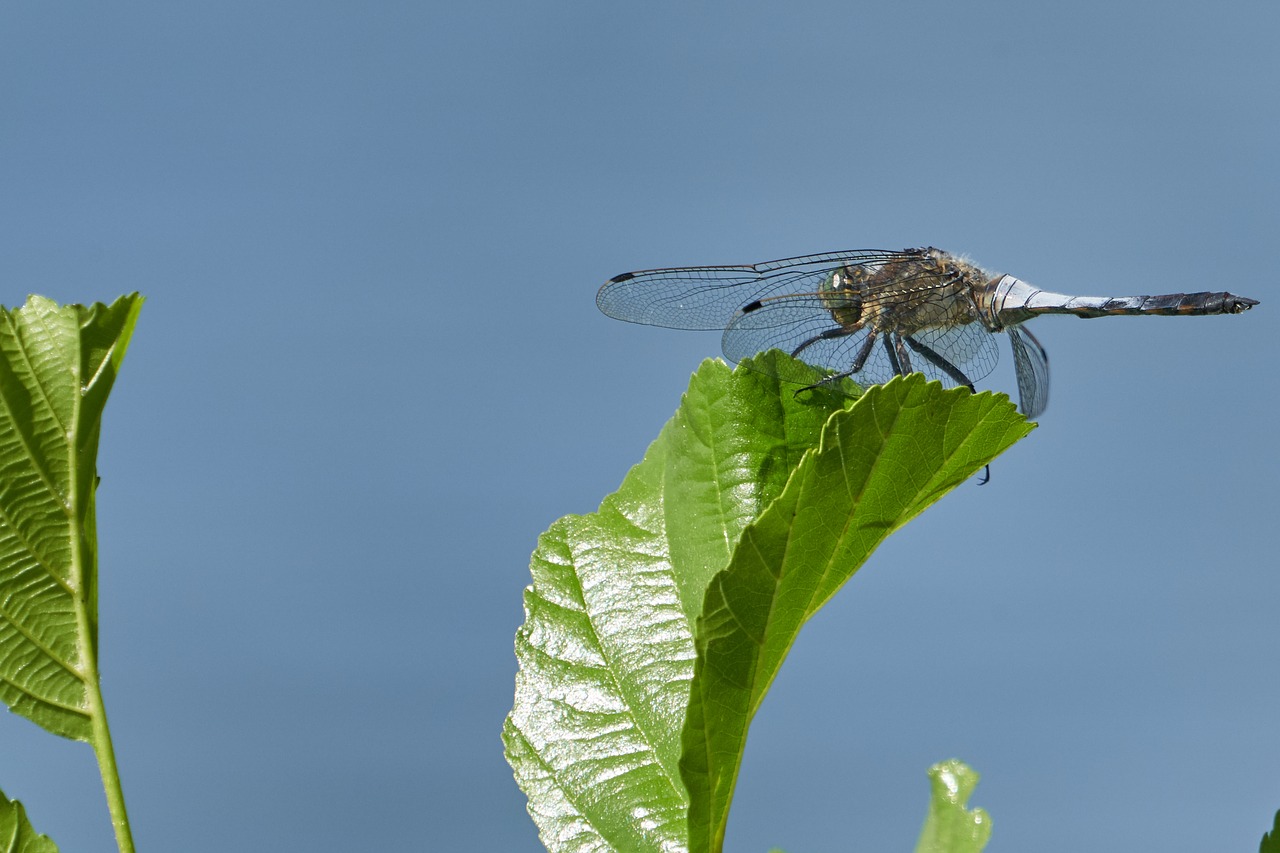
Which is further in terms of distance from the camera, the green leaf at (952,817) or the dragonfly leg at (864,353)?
the dragonfly leg at (864,353)

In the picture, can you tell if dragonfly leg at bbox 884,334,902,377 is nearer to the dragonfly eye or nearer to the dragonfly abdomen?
the dragonfly eye

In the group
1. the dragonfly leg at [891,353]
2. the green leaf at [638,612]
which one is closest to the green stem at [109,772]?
the green leaf at [638,612]

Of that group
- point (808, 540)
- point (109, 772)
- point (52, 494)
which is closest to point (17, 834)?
point (109, 772)

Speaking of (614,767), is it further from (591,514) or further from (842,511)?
(842,511)

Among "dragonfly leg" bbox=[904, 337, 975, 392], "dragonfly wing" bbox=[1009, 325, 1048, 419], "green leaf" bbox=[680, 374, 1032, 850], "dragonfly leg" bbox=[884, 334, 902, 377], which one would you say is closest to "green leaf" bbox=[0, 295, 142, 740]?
"green leaf" bbox=[680, 374, 1032, 850]

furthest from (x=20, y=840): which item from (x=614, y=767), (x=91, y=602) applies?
(x=614, y=767)

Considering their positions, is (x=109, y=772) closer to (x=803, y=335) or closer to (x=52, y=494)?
(x=52, y=494)

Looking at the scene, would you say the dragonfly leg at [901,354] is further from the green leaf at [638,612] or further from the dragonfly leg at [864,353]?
the green leaf at [638,612]
